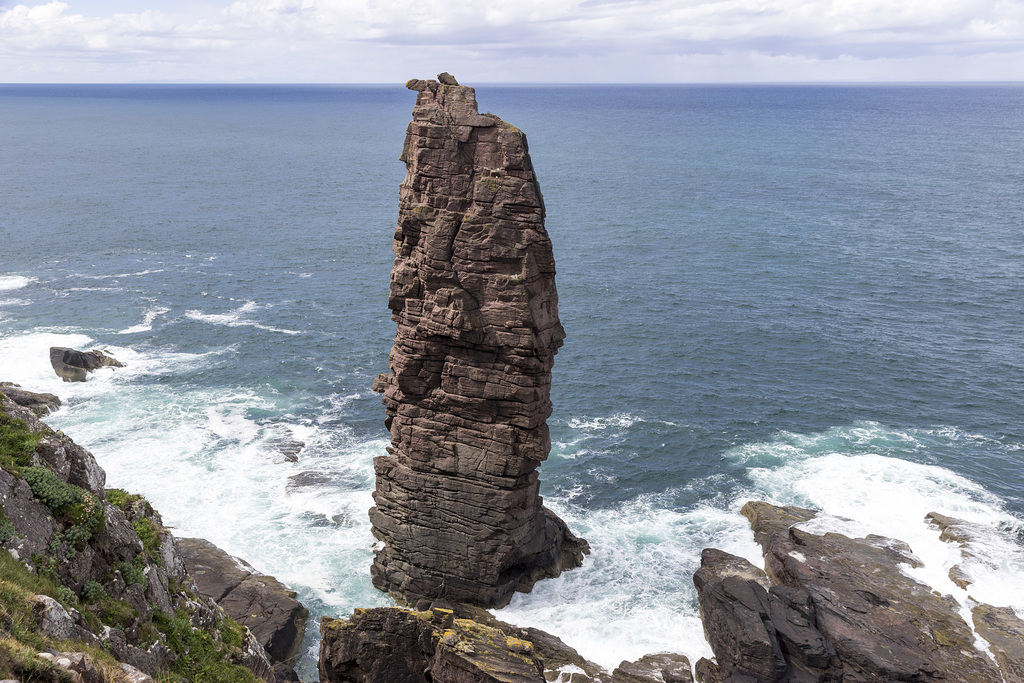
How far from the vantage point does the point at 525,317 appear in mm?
42688

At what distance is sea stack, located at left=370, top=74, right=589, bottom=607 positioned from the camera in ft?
140

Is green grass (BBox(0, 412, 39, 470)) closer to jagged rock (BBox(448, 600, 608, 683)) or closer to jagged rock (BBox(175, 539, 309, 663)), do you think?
jagged rock (BBox(175, 539, 309, 663))

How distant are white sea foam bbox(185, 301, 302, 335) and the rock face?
2193 inches

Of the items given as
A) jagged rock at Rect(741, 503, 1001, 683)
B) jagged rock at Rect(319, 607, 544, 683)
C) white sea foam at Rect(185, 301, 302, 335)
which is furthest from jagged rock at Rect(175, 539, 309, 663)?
white sea foam at Rect(185, 301, 302, 335)

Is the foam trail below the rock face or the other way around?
the other way around

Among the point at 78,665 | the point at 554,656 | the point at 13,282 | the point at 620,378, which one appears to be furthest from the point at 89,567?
the point at 13,282

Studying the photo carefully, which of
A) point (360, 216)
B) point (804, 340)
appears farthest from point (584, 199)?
point (804, 340)

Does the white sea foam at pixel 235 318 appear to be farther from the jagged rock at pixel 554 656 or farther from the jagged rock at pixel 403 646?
the jagged rock at pixel 403 646

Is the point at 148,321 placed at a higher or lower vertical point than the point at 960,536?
higher

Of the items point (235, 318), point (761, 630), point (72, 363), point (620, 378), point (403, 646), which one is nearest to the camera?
point (403, 646)

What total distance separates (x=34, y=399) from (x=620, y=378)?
4880 cm

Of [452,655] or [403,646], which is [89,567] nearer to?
[452,655]

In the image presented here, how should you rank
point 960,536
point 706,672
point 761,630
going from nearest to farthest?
1. point 706,672
2. point 761,630
3. point 960,536

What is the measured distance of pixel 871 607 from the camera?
44.8 meters
